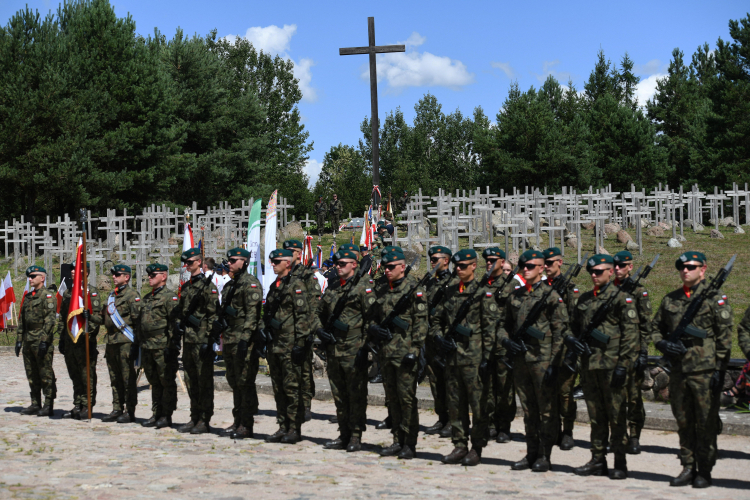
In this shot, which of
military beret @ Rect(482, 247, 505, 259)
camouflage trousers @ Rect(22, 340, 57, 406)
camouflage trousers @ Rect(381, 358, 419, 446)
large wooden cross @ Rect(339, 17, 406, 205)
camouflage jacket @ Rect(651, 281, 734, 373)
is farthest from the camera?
large wooden cross @ Rect(339, 17, 406, 205)

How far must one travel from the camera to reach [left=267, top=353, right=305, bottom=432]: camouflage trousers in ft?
28.6

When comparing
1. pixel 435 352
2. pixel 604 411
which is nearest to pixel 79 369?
pixel 435 352

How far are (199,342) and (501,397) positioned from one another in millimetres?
3492

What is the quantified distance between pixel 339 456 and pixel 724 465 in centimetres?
361

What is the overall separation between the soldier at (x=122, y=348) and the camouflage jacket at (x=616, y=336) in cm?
555

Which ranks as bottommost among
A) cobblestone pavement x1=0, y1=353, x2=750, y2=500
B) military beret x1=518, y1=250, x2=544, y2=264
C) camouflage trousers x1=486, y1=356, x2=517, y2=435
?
cobblestone pavement x1=0, y1=353, x2=750, y2=500

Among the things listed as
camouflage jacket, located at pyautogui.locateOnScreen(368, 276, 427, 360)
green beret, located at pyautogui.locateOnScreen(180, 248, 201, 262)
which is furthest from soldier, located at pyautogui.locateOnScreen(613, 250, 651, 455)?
green beret, located at pyautogui.locateOnScreen(180, 248, 201, 262)

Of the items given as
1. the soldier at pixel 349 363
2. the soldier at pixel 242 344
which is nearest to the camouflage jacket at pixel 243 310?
the soldier at pixel 242 344

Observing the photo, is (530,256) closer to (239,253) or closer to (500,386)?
(500,386)

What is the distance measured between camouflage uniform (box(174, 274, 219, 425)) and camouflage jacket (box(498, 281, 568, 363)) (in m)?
3.56

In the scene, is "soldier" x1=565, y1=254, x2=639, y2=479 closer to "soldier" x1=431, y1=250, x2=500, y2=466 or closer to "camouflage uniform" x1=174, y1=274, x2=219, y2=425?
"soldier" x1=431, y1=250, x2=500, y2=466

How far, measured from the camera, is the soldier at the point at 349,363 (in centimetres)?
823

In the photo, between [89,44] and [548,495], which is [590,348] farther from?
[89,44]

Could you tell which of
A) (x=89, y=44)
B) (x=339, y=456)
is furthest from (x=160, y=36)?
(x=339, y=456)
